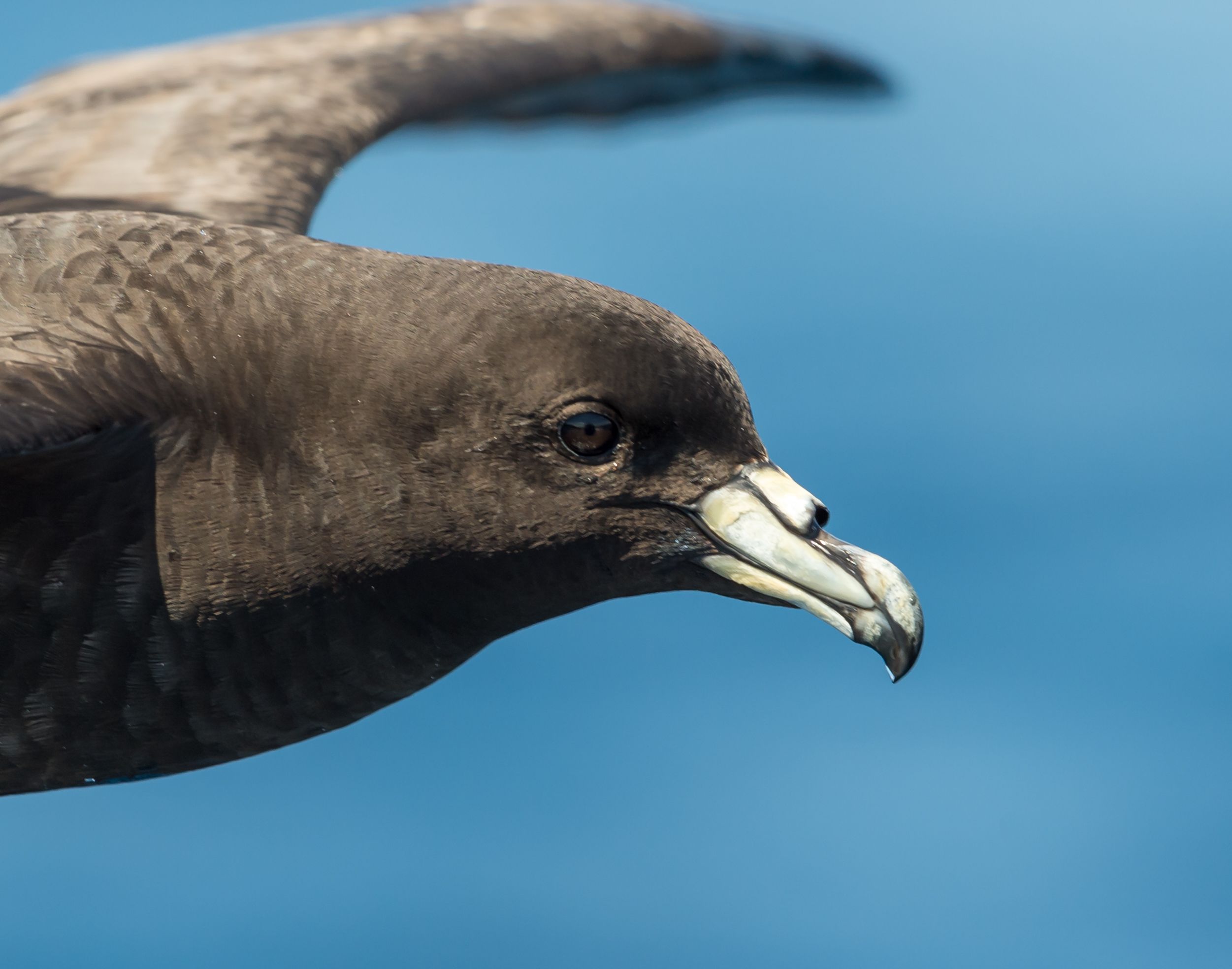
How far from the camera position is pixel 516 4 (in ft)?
30.2

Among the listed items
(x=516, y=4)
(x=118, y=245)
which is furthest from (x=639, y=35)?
(x=118, y=245)

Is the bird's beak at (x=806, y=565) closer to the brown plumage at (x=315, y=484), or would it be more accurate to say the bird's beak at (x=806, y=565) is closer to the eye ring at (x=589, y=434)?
the brown plumage at (x=315, y=484)

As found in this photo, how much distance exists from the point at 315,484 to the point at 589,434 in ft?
2.23

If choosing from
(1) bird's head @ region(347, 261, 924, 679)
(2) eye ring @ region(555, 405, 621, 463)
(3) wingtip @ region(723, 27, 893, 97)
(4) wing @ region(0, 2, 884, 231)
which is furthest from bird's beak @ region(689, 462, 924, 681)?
(3) wingtip @ region(723, 27, 893, 97)

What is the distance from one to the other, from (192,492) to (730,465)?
4.27 feet

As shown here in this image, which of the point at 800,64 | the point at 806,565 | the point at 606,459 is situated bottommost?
the point at 806,565

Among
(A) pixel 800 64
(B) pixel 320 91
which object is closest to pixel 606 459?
(B) pixel 320 91

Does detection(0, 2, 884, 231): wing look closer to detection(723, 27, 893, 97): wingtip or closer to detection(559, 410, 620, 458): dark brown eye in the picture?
detection(723, 27, 893, 97): wingtip

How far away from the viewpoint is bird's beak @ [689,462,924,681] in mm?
4023

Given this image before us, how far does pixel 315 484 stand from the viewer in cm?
417

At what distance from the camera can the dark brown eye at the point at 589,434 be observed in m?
4.06

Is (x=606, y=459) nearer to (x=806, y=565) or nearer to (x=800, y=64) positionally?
(x=806, y=565)

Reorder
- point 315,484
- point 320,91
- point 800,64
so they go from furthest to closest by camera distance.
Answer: point 800,64 → point 320,91 → point 315,484

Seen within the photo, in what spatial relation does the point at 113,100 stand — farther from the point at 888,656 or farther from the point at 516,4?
the point at 888,656
